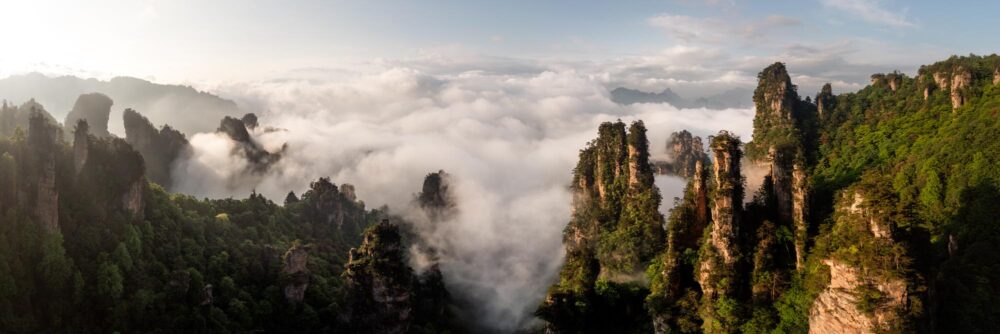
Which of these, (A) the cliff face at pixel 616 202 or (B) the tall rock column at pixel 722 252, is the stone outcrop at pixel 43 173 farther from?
(B) the tall rock column at pixel 722 252

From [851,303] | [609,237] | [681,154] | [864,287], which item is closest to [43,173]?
[609,237]

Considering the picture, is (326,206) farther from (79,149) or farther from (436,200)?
(79,149)

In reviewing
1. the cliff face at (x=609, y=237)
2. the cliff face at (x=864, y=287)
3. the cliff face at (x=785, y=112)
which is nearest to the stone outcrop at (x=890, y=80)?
the cliff face at (x=785, y=112)

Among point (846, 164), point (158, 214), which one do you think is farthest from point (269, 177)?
point (846, 164)

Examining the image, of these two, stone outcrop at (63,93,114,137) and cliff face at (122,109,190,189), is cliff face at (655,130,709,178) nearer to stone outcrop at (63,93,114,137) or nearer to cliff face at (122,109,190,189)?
cliff face at (122,109,190,189)

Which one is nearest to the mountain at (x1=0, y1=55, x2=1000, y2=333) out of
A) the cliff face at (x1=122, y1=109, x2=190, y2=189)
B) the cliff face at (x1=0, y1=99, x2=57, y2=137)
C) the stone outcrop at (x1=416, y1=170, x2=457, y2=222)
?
the cliff face at (x1=0, y1=99, x2=57, y2=137)

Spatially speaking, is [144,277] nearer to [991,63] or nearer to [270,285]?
[270,285]
